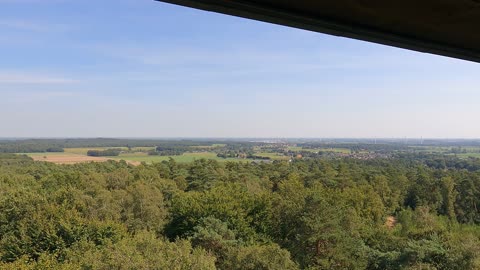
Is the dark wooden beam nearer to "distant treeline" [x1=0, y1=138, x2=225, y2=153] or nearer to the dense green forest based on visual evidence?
the dense green forest

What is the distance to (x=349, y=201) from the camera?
20.8m

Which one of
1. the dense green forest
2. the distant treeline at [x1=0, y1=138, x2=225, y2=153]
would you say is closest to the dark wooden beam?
the dense green forest

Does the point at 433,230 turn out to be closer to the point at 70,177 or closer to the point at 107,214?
the point at 107,214

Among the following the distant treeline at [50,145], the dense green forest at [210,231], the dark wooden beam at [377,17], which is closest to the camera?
the dark wooden beam at [377,17]

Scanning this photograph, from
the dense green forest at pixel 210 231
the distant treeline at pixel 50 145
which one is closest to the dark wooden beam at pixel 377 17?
the dense green forest at pixel 210 231

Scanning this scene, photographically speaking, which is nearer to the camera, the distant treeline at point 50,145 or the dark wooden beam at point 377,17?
the dark wooden beam at point 377,17

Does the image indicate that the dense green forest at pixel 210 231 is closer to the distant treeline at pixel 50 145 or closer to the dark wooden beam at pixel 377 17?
the dark wooden beam at pixel 377 17

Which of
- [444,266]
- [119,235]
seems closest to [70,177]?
[119,235]

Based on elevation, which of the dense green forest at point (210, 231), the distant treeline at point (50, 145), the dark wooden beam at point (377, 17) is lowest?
the dense green forest at point (210, 231)

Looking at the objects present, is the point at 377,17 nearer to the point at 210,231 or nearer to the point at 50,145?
the point at 210,231

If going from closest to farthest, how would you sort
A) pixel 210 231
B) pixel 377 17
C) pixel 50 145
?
1. pixel 377 17
2. pixel 210 231
3. pixel 50 145

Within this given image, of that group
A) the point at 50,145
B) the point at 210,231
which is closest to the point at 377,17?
the point at 210,231

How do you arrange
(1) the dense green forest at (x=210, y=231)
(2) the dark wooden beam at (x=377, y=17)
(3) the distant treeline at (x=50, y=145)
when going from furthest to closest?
(3) the distant treeline at (x=50, y=145) < (1) the dense green forest at (x=210, y=231) < (2) the dark wooden beam at (x=377, y=17)

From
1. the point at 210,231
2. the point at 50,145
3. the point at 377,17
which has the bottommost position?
the point at 210,231
